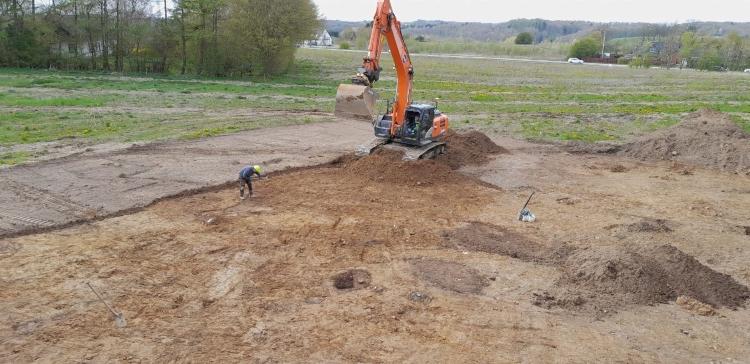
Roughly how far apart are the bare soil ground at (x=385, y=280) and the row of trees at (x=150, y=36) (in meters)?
29.1

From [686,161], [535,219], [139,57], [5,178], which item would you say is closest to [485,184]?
[535,219]

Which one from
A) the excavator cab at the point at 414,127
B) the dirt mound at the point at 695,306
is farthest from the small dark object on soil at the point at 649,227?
the excavator cab at the point at 414,127

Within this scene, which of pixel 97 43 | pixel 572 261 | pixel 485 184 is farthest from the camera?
pixel 97 43

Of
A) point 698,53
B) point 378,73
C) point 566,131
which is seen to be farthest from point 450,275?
point 698,53

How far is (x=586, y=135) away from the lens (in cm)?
2394

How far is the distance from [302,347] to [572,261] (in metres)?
5.65

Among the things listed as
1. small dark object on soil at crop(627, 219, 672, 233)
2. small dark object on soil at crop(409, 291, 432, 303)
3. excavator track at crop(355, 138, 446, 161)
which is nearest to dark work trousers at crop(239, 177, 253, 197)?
excavator track at crop(355, 138, 446, 161)

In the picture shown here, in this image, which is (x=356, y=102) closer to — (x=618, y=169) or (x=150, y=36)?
(x=618, y=169)

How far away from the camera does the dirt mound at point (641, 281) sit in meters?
9.38

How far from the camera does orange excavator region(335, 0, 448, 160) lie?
1562 cm

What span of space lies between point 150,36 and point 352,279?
133 ft

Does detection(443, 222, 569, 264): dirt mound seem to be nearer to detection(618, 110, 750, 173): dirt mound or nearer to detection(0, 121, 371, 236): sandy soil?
detection(0, 121, 371, 236): sandy soil

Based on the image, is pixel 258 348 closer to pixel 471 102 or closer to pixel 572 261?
pixel 572 261

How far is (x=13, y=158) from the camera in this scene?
16.6 metres
